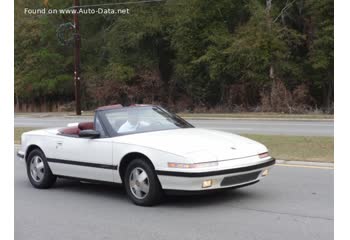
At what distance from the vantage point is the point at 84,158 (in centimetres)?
780

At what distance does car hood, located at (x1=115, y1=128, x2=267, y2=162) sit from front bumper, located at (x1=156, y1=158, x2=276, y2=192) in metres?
Answer: 0.18

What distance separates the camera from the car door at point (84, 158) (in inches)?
295

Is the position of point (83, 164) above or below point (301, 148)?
above

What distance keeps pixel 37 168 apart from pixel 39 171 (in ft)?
0.24

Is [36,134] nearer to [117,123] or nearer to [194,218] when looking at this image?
[117,123]

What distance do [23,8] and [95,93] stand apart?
516 inches

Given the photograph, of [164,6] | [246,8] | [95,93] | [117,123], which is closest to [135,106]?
[117,123]

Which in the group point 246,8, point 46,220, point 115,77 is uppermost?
A: point 246,8

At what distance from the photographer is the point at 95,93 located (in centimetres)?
4422

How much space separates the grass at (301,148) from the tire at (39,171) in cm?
483

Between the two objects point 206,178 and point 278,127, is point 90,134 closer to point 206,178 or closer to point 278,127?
point 206,178

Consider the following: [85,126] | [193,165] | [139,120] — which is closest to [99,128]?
[139,120]

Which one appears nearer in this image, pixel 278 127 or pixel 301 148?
pixel 301 148

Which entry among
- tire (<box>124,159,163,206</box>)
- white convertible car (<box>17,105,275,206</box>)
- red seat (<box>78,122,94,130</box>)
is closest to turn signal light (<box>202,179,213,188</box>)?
white convertible car (<box>17,105,275,206</box>)
